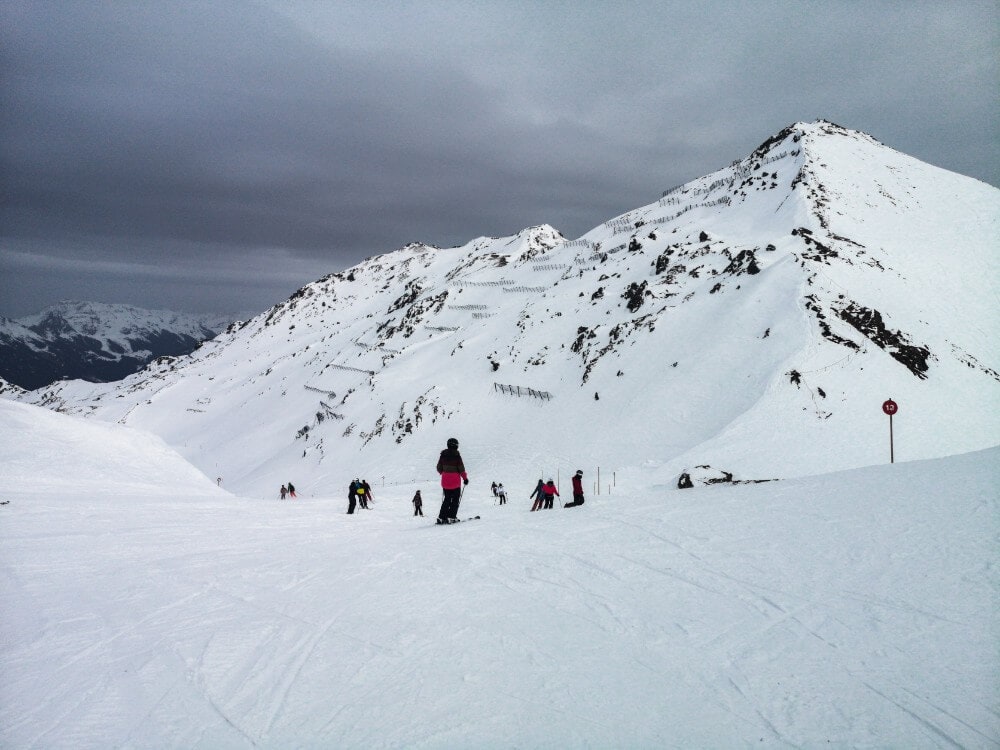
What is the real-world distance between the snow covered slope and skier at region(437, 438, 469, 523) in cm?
1355

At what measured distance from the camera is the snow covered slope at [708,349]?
29938 millimetres

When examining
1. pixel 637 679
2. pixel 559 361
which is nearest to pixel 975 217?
pixel 559 361

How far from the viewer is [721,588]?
7.68 metres

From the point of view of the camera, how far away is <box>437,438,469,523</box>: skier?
14172 mm

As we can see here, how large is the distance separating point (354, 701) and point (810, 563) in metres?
7.29

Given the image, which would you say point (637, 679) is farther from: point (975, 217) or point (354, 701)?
point (975, 217)

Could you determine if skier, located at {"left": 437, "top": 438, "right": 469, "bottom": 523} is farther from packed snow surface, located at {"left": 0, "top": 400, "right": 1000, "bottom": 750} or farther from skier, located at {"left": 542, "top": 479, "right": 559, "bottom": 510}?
skier, located at {"left": 542, "top": 479, "right": 559, "bottom": 510}

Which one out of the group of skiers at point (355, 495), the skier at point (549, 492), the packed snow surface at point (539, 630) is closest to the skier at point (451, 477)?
the packed snow surface at point (539, 630)

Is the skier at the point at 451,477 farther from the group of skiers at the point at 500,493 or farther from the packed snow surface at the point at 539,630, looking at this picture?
the group of skiers at the point at 500,493

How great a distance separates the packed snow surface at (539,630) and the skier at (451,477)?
8.00 feet

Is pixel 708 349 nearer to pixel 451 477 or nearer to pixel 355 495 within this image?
pixel 355 495

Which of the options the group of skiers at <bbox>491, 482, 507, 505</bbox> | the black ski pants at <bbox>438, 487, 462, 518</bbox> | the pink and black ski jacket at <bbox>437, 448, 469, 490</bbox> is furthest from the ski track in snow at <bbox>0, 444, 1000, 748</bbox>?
the group of skiers at <bbox>491, 482, 507, 505</bbox>

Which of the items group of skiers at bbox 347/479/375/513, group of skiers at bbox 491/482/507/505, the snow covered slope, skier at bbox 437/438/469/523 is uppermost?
the snow covered slope

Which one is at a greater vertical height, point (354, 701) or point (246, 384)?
point (246, 384)
